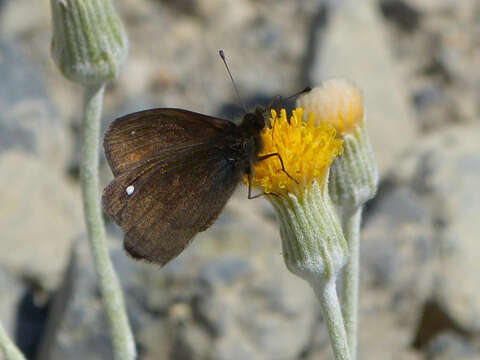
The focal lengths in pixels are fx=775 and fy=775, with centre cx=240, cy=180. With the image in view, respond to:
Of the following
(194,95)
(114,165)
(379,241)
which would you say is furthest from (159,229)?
(194,95)

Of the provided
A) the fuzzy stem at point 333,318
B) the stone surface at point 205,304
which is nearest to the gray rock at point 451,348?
the stone surface at point 205,304

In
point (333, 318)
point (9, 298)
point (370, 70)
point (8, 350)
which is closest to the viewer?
point (333, 318)

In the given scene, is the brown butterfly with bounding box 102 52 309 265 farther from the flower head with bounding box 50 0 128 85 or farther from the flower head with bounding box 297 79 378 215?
the flower head with bounding box 50 0 128 85

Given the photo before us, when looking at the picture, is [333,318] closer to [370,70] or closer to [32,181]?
[32,181]

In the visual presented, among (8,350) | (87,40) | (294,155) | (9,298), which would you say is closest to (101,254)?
(8,350)

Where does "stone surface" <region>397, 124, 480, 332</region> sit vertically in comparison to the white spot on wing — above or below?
below

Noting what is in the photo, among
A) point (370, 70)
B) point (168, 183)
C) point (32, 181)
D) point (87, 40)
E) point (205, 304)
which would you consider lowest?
point (370, 70)

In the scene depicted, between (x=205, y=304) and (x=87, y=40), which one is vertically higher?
(x=87, y=40)

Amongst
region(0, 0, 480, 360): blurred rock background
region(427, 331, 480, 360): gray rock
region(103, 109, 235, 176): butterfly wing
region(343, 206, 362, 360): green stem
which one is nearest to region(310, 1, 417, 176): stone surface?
region(0, 0, 480, 360): blurred rock background
